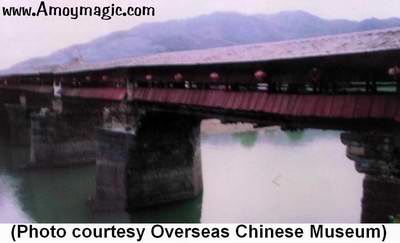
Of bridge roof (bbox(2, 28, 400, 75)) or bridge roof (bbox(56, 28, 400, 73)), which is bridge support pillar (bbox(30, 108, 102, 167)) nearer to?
bridge roof (bbox(2, 28, 400, 75))

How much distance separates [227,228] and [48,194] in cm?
1069

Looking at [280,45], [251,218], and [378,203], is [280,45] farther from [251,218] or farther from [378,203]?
[251,218]

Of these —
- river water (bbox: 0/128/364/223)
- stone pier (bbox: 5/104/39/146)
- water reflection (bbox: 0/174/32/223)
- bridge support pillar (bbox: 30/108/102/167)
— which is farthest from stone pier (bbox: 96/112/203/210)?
stone pier (bbox: 5/104/39/146)

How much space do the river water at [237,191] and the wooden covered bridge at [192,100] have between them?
721mm

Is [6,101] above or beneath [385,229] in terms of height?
beneath

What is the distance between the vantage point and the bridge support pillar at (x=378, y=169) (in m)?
6.65

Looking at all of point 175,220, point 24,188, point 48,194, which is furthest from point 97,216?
point 24,188

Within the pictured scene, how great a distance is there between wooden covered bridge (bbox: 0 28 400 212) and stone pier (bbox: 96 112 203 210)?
3cm

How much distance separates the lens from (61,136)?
1867 cm

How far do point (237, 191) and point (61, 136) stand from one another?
7.95 m

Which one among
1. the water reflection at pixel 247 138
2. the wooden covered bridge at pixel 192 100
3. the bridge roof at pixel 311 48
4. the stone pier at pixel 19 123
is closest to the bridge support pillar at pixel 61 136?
the wooden covered bridge at pixel 192 100

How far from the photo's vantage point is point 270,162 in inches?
755

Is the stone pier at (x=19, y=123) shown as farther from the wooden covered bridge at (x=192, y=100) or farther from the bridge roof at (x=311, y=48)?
the bridge roof at (x=311, y=48)

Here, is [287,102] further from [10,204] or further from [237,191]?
[10,204]
